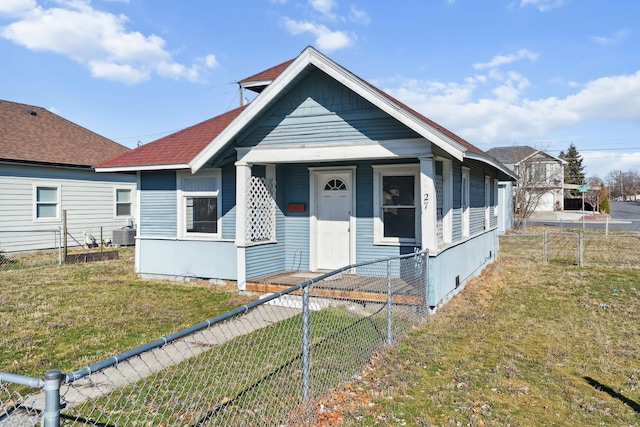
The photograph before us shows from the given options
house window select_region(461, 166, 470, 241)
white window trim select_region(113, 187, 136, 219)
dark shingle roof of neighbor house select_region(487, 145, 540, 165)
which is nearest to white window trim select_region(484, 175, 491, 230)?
house window select_region(461, 166, 470, 241)

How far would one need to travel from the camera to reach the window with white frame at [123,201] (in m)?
20.1

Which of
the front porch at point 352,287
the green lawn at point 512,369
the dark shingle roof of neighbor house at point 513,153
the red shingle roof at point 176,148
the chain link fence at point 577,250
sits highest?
the dark shingle roof of neighbor house at point 513,153

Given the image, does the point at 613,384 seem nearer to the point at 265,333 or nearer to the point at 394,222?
the point at 265,333

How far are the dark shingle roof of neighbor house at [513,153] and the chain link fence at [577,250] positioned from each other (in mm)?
19710

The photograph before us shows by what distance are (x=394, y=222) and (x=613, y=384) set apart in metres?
5.21

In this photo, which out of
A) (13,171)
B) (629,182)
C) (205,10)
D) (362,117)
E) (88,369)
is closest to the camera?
(88,369)

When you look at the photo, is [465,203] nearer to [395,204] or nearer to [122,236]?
[395,204]

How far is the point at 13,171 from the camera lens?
16.0 meters

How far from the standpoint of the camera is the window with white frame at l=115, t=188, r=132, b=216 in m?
20.1

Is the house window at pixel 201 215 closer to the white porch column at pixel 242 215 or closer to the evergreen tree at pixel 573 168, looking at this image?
the white porch column at pixel 242 215

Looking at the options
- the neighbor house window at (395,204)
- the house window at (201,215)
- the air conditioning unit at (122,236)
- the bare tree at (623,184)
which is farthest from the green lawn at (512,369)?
the bare tree at (623,184)

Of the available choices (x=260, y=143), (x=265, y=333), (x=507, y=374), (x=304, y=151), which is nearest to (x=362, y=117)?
(x=304, y=151)

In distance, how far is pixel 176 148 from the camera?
11383 millimetres

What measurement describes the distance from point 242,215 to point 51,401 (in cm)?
735
